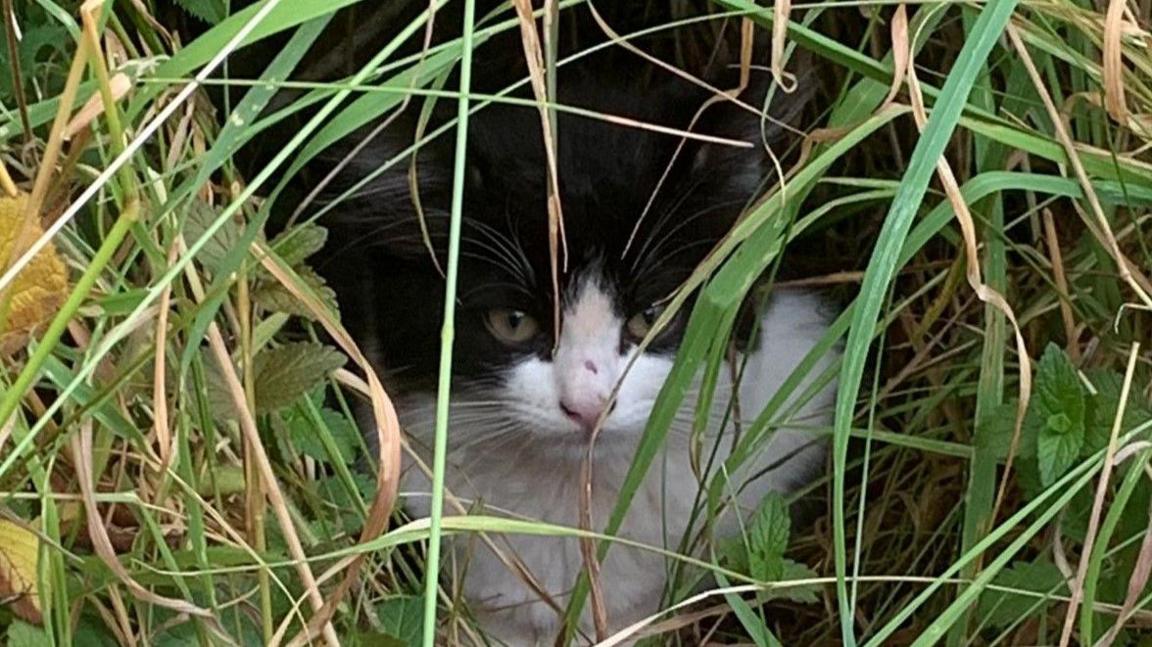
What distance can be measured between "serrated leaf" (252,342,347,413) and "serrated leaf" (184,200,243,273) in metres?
0.05

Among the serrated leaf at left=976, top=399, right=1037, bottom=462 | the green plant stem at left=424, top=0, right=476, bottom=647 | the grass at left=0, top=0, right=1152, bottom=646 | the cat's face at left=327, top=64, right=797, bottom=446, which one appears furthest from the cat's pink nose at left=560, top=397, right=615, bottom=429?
the green plant stem at left=424, top=0, right=476, bottom=647

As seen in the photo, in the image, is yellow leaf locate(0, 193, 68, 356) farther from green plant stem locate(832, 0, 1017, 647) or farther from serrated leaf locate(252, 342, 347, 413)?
green plant stem locate(832, 0, 1017, 647)

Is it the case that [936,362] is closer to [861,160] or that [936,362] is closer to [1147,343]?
[1147,343]

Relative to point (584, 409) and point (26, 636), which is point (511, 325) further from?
point (26, 636)

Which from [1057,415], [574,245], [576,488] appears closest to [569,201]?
[574,245]

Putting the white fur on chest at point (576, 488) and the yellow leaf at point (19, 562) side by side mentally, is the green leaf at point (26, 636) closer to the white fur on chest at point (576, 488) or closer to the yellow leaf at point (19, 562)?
the yellow leaf at point (19, 562)

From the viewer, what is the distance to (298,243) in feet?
2.33

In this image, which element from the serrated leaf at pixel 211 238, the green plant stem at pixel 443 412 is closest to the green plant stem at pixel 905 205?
the green plant stem at pixel 443 412

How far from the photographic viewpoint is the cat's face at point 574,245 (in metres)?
0.98

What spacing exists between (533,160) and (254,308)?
1.00ft

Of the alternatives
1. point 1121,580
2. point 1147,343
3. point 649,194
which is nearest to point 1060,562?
point 1121,580

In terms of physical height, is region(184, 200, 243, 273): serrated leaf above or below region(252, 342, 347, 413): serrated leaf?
above

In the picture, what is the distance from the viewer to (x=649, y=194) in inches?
39.7

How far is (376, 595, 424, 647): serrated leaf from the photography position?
0.81m
